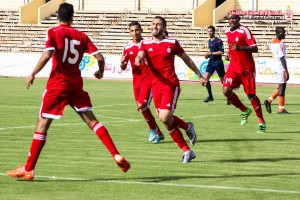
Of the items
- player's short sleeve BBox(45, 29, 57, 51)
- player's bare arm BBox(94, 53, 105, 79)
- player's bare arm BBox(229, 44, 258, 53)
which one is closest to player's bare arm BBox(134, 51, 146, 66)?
player's bare arm BBox(94, 53, 105, 79)

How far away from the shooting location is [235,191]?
10398mm

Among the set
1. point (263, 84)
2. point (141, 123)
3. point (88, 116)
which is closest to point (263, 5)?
point (263, 84)

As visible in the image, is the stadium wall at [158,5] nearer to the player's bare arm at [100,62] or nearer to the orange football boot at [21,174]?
the player's bare arm at [100,62]

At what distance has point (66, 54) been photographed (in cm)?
1112

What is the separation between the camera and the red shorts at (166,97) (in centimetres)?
1307

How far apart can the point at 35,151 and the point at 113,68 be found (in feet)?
106

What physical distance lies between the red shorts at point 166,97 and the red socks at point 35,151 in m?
2.49

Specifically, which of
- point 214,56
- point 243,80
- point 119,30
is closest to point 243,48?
point 243,80

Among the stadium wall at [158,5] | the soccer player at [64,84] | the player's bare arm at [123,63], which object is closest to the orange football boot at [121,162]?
the soccer player at [64,84]

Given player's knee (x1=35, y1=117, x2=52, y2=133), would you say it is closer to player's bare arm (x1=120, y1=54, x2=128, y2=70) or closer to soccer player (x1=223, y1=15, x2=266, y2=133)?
player's bare arm (x1=120, y1=54, x2=128, y2=70)

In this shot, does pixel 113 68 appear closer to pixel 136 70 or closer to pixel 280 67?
pixel 280 67

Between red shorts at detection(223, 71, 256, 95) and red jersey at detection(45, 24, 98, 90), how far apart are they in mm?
7499

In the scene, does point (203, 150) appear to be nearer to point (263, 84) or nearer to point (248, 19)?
point (263, 84)

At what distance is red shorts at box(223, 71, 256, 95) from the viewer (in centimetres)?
1831
